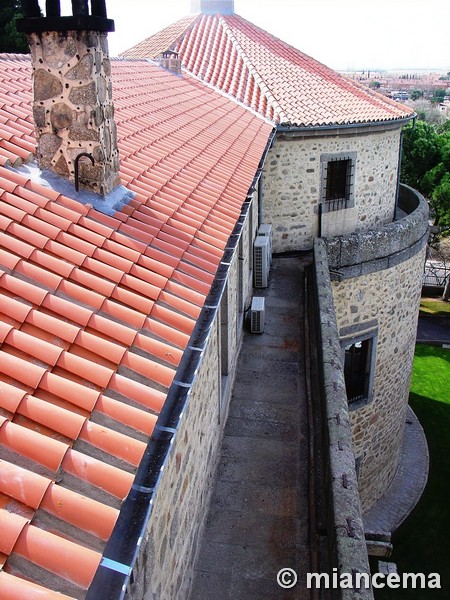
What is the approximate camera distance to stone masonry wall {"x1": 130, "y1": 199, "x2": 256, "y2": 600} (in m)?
3.15

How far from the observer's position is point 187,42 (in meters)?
14.6

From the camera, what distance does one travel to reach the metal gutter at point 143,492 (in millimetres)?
1913

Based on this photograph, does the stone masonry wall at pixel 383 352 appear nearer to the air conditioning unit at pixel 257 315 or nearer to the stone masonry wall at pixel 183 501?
the air conditioning unit at pixel 257 315

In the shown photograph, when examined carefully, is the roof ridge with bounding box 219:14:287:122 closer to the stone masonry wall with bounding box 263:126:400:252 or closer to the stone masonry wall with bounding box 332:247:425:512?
the stone masonry wall with bounding box 263:126:400:252

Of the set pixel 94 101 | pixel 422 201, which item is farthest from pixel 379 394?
pixel 94 101

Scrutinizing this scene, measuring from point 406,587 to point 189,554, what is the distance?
7771 mm

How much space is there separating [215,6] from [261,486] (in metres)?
15.1

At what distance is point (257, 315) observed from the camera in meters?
8.88

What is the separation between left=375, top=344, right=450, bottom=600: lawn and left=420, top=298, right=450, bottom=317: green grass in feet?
19.3

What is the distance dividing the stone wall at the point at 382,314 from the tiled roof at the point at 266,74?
9.32 ft

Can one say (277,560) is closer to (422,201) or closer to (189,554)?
(189,554)

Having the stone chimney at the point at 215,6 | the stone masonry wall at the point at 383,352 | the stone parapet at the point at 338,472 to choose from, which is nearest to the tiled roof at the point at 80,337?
the stone parapet at the point at 338,472

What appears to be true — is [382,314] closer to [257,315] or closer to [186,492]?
[257,315]

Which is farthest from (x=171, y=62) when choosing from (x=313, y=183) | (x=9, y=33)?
(x=9, y=33)
